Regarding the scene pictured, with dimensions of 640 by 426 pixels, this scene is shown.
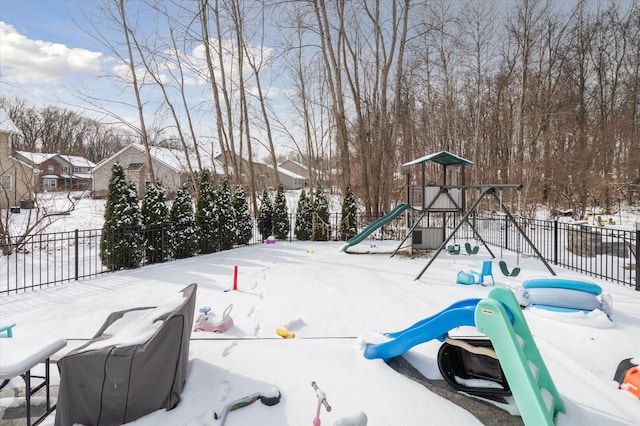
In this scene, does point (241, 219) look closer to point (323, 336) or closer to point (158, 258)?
point (158, 258)

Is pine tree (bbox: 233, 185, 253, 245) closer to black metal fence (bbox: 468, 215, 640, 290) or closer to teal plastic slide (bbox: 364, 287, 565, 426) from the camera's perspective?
black metal fence (bbox: 468, 215, 640, 290)

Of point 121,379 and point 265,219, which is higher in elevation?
point 265,219

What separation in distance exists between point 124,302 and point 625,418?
6.67 meters

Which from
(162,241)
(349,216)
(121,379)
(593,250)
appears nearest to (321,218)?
(349,216)

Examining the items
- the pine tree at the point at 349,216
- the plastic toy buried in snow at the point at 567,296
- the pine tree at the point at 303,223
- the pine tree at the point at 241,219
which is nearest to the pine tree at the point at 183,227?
the pine tree at the point at 241,219

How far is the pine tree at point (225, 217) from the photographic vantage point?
11570 millimetres

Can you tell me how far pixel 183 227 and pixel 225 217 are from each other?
6.39 ft

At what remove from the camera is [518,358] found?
224cm

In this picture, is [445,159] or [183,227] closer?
[183,227]

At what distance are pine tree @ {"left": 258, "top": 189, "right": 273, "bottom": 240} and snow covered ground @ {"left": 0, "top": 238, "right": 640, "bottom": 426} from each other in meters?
5.46

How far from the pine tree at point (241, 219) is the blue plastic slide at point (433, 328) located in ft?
31.9

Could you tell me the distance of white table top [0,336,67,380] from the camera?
7.38ft

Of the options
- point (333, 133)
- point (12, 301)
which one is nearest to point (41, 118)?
point (333, 133)

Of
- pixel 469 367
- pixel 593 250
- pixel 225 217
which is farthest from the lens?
pixel 225 217
